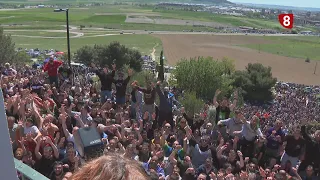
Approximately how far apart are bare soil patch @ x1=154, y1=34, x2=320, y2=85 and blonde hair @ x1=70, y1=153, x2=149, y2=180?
59998mm

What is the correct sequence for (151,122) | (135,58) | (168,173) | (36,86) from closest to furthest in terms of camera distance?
(168,173) < (151,122) < (36,86) < (135,58)

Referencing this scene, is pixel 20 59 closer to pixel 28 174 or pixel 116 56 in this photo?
pixel 116 56

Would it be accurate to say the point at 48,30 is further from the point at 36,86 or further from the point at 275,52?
the point at 36,86

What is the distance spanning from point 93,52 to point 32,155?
45.6m

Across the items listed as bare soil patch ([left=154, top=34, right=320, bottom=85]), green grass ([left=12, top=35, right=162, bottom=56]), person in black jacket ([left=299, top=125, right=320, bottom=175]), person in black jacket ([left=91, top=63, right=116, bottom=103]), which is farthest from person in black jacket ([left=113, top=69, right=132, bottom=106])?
green grass ([left=12, top=35, right=162, bottom=56])

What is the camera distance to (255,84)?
47.7 m

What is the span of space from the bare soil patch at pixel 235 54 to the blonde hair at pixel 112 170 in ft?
197

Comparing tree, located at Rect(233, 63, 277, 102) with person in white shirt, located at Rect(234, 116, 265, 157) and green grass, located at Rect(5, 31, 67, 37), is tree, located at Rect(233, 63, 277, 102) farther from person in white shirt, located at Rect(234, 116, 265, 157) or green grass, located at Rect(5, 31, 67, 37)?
green grass, located at Rect(5, 31, 67, 37)

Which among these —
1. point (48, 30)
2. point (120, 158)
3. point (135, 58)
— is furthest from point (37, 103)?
point (48, 30)

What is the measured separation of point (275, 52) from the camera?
88.4 meters

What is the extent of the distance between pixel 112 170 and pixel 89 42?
7849 cm

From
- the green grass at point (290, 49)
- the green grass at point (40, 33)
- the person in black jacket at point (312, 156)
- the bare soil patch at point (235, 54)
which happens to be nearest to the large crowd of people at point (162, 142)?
the person in black jacket at point (312, 156)

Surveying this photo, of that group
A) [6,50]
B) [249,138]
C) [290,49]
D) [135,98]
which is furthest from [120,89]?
[290,49]

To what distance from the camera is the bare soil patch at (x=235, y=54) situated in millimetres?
63631
